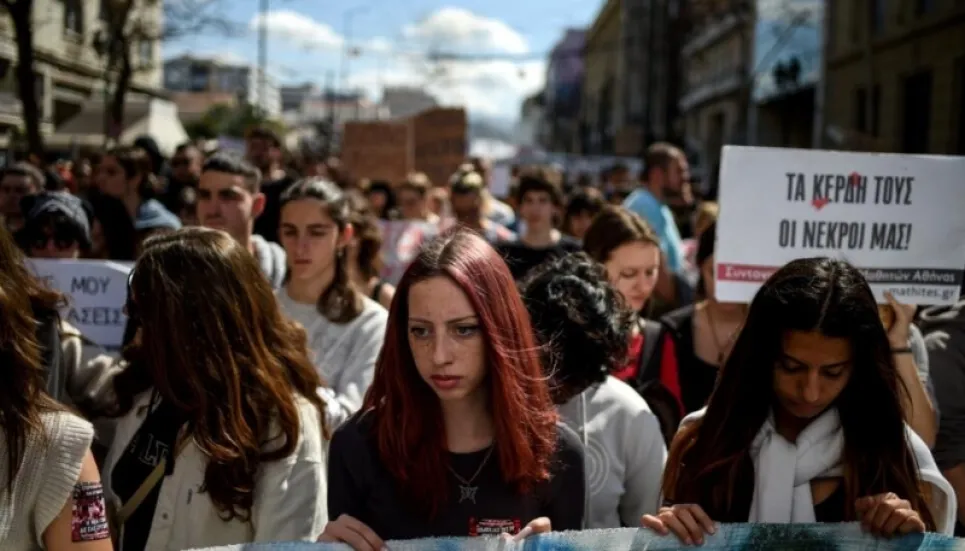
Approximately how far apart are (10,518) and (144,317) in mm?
691

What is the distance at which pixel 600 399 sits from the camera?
3.16 metres

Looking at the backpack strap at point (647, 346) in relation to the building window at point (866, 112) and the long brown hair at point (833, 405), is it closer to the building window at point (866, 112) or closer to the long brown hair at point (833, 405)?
the long brown hair at point (833, 405)

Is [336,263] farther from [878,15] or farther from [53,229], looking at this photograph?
[878,15]

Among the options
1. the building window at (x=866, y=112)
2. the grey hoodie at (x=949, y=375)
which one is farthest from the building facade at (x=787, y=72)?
the grey hoodie at (x=949, y=375)

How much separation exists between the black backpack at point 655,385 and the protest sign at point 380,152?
27.3 ft

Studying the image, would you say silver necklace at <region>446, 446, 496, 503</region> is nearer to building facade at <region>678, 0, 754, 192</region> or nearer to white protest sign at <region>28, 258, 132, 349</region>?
white protest sign at <region>28, 258, 132, 349</region>

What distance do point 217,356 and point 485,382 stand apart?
2.24 ft

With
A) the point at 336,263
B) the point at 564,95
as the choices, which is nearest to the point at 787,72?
the point at 336,263

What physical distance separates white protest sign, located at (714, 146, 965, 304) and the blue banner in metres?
1.63

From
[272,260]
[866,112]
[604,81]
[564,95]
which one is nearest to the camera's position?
[272,260]

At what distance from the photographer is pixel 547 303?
3.15 metres

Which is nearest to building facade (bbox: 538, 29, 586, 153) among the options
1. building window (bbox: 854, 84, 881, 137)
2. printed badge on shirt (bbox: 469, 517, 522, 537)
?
building window (bbox: 854, 84, 881, 137)

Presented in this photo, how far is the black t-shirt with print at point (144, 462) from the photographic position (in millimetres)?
2666

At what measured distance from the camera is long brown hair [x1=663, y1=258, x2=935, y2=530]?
246 centimetres
